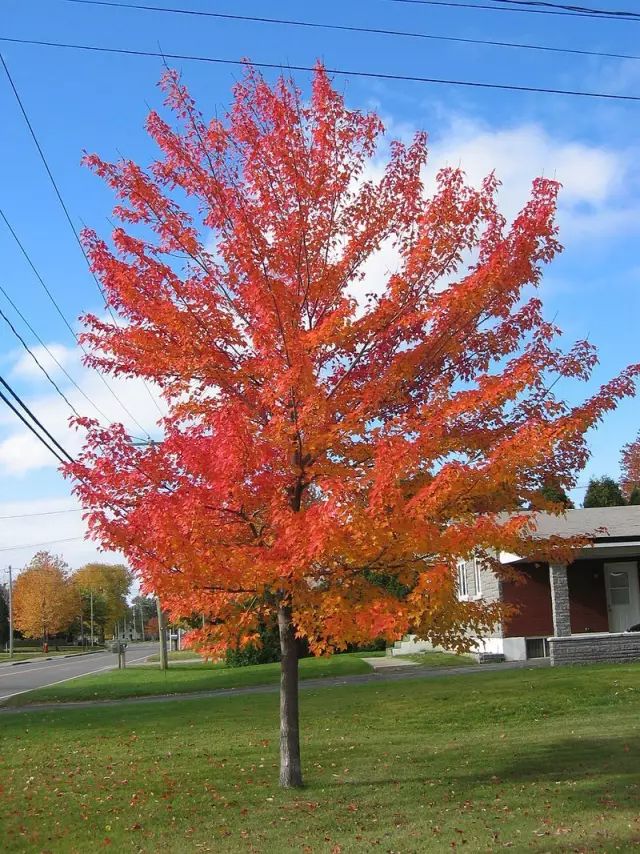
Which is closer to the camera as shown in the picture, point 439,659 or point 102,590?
point 439,659

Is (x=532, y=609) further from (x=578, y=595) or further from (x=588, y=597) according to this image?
(x=588, y=597)

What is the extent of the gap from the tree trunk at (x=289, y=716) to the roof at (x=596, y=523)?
14.2 m

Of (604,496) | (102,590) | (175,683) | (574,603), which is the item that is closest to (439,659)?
(574,603)

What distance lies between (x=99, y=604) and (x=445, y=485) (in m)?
107

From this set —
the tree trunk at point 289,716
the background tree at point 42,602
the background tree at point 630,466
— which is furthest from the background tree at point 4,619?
the tree trunk at point 289,716

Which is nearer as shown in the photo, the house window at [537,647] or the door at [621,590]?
the house window at [537,647]

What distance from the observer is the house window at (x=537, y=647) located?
81.3 ft

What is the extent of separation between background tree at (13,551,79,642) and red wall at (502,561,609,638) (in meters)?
69.0

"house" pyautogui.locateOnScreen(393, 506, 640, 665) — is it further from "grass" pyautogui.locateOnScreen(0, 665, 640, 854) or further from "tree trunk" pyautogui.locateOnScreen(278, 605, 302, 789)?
"tree trunk" pyautogui.locateOnScreen(278, 605, 302, 789)

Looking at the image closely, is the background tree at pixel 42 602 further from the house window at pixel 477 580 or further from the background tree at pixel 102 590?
the house window at pixel 477 580

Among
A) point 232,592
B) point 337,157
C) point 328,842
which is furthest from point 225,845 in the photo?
point 337,157

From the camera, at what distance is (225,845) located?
772cm

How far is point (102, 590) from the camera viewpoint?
10788 cm

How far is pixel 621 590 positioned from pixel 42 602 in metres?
70.8
